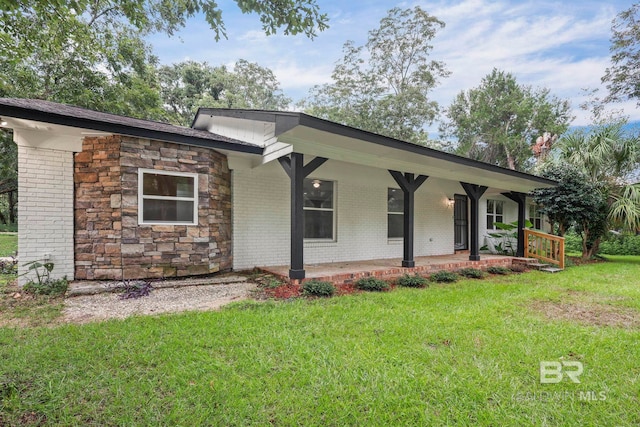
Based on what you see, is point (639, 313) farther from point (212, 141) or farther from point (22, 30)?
point (22, 30)

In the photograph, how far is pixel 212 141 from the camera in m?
5.94

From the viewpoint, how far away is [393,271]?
6.72 meters

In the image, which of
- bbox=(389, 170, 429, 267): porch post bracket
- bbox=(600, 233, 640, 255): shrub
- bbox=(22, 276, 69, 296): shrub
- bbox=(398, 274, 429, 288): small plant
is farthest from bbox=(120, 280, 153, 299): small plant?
bbox=(600, 233, 640, 255): shrub

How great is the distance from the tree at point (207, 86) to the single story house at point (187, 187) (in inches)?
596

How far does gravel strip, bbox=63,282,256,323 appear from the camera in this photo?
12.8 feet

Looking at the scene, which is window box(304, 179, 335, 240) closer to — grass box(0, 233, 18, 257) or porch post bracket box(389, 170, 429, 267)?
porch post bracket box(389, 170, 429, 267)

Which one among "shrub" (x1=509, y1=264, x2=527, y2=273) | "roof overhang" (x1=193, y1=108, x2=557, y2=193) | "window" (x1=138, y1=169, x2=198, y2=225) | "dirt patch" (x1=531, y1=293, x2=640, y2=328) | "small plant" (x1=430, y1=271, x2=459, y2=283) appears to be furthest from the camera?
"shrub" (x1=509, y1=264, x2=527, y2=273)

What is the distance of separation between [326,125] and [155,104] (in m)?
11.8

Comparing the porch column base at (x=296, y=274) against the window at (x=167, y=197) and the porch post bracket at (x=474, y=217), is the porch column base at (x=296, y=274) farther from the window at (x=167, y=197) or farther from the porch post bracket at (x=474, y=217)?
the porch post bracket at (x=474, y=217)

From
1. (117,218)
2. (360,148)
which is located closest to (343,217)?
(360,148)

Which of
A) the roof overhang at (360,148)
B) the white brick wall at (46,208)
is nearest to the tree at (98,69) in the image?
the roof overhang at (360,148)

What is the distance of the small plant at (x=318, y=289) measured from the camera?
5.07 m

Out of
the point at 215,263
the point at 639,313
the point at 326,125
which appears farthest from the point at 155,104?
the point at 639,313

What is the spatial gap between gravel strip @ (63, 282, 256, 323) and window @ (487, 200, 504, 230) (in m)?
10.5
